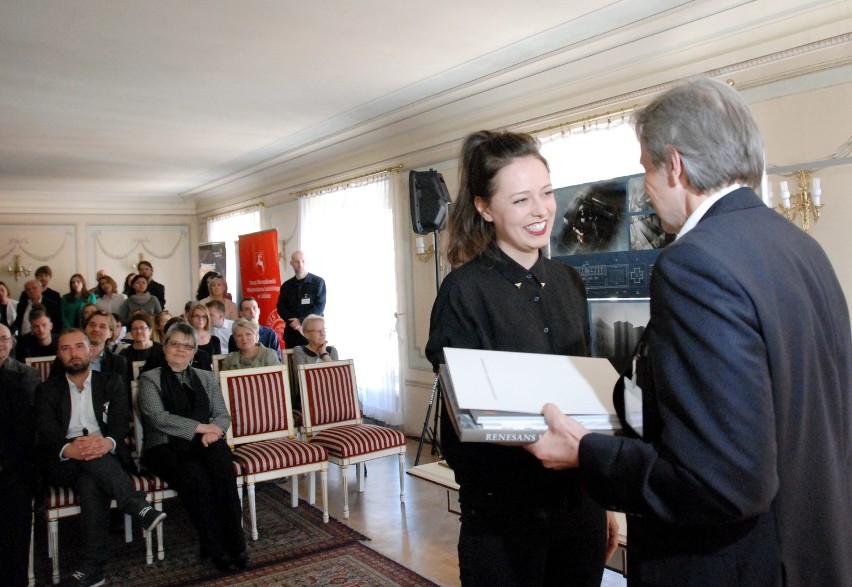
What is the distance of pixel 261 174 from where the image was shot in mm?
9195

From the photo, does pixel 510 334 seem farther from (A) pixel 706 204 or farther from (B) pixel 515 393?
(A) pixel 706 204

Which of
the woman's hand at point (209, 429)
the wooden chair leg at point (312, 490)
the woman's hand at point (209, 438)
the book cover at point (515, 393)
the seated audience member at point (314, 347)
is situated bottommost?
the wooden chair leg at point (312, 490)

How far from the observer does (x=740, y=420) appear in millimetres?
839

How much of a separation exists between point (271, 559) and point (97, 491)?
944 millimetres

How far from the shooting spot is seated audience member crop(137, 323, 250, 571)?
3633 millimetres

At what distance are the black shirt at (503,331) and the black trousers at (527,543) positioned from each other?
0.9 inches

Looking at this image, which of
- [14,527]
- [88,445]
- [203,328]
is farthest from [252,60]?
[14,527]

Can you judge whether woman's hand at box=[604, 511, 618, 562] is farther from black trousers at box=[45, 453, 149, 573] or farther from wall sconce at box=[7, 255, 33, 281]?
wall sconce at box=[7, 255, 33, 281]

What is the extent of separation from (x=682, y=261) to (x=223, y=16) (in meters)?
3.82

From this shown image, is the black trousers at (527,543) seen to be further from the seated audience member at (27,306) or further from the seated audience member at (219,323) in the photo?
the seated audience member at (27,306)

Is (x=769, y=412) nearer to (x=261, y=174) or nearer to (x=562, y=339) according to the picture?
(x=562, y=339)

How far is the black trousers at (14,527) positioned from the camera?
319 centimetres

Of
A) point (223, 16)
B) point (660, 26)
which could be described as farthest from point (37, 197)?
point (660, 26)

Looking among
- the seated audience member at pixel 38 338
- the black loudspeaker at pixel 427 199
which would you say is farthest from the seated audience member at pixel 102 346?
the black loudspeaker at pixel 427 199
